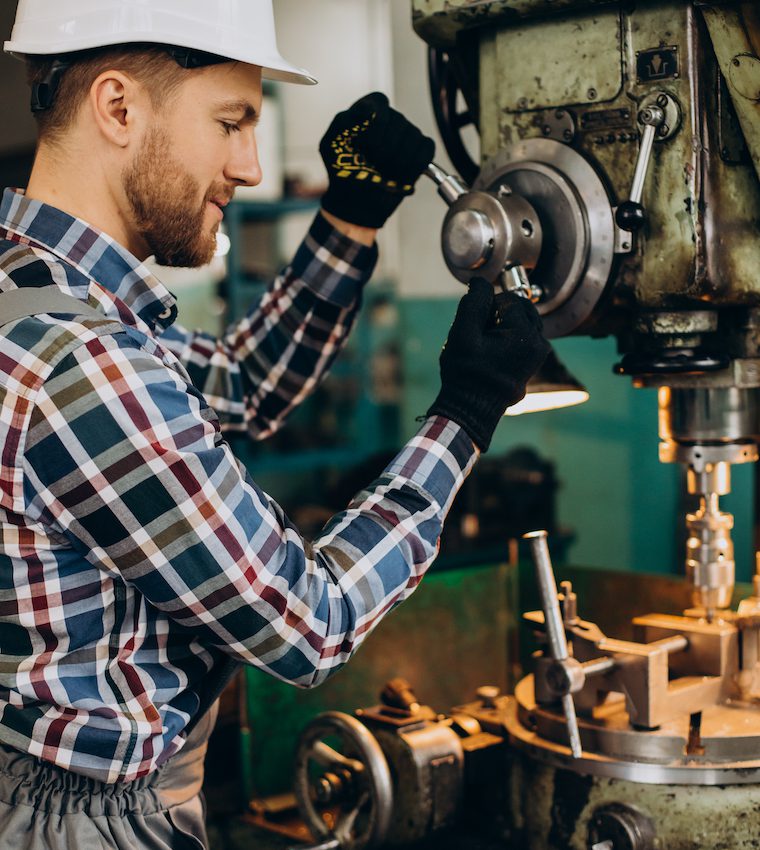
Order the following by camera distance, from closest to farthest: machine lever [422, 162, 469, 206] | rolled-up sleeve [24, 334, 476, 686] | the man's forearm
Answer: rolled-up sleeve [24, 334, 476, 686], machine lever [422, 162, 469, 206], the man's forearm

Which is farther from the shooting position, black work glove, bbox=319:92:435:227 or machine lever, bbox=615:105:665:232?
black work glove, bbox=319:92:435:227

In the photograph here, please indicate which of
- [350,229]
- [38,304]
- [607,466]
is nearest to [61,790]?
[38,304]

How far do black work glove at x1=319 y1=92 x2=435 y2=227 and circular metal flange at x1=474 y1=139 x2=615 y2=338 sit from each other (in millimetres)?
176

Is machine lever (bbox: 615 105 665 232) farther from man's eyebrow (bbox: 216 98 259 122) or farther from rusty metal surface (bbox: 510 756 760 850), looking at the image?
rusty metal surface (bbox: 510 756 760 850)

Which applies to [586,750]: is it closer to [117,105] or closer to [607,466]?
[117,105]

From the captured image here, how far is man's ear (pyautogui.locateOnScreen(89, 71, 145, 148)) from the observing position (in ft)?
3.42

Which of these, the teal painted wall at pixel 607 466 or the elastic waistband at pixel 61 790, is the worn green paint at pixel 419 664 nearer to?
the elastic waistband at pixel 61 790

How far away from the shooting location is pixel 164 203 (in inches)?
42.6

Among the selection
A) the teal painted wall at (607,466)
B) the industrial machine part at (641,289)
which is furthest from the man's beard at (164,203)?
the teal painted wall at (607,466)

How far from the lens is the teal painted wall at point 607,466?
279 centimetres

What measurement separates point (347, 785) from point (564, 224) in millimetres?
647

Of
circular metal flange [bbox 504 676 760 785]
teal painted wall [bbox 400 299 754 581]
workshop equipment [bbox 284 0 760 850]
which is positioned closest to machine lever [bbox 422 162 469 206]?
workshop equipment [bbox 284 0 760 850]

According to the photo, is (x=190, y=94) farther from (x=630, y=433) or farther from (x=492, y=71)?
(x=630, y=433)

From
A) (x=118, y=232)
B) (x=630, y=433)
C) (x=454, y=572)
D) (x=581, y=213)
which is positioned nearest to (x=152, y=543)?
(x=118, y=232)
